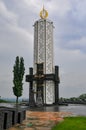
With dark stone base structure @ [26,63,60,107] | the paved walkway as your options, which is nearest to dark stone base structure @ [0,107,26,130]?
the paved walkway

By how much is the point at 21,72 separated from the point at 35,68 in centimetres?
3380

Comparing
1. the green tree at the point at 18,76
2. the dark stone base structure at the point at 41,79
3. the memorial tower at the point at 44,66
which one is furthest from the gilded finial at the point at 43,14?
the green tree at the point at 18,76

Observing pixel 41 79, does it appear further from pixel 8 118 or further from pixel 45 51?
pixel 8 118

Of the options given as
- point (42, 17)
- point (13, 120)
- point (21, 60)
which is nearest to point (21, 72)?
point (21, 60)

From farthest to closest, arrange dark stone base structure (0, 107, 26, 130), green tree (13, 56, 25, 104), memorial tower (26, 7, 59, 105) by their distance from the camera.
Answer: memorial tower (26, 7, 59, 105)
green tree (13, 56, 25, 104)
dark stone base structure (0, 107, 26, 130)

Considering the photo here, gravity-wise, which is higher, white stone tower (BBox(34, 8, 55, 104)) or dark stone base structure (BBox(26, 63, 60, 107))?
white stone tower (BBox(34, 8, 55, 104))

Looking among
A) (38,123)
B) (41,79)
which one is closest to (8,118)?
(38,123)

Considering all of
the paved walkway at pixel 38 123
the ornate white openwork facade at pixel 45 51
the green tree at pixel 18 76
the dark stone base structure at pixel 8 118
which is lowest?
the paved walkway at pixel 38 123

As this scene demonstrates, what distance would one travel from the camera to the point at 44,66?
6888cm

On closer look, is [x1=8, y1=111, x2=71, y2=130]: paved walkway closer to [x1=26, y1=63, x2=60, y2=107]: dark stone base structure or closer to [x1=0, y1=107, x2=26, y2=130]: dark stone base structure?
[x1=0, y1=107, x2=26, y2=130]: dark stone base structure

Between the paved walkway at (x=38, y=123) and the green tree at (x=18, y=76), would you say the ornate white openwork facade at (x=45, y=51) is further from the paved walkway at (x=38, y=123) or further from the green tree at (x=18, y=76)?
the paved walkway at (x=38, y=123)

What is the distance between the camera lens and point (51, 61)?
2726 inches

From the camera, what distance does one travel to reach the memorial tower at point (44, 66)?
224 feet

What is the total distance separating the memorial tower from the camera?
6831 centimetres
